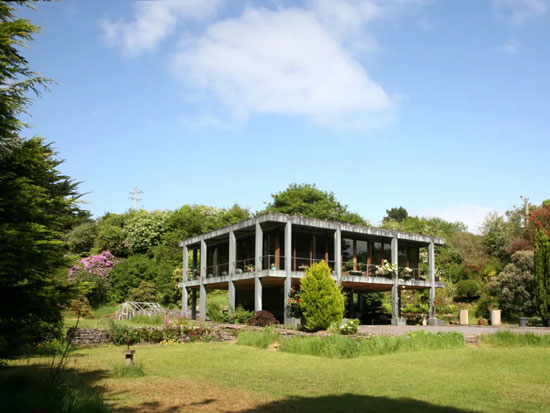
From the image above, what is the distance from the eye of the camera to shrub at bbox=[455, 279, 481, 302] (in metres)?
36.1

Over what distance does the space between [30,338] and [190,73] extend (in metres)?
9.64

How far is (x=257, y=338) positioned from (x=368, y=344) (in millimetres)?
4623

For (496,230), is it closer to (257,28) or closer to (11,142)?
(257,28)

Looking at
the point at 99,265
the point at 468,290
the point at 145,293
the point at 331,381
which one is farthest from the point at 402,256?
A: the point at 99,265

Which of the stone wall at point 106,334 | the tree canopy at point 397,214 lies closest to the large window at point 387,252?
the stone wall at point 106,334

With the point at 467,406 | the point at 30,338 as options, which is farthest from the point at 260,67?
the point at 467,406

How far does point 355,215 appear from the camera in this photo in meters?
53.4

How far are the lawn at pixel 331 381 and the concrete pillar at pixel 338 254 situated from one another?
10839mm

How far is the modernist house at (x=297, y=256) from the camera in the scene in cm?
2559

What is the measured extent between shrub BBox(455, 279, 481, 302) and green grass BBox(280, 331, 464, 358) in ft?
68.0

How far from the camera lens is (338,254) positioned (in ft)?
87.5

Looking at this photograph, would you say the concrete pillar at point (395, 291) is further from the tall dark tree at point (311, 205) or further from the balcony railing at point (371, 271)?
the tall dark tree at point (311, 205)

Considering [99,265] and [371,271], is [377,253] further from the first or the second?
[99,265]

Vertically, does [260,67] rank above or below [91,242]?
above
